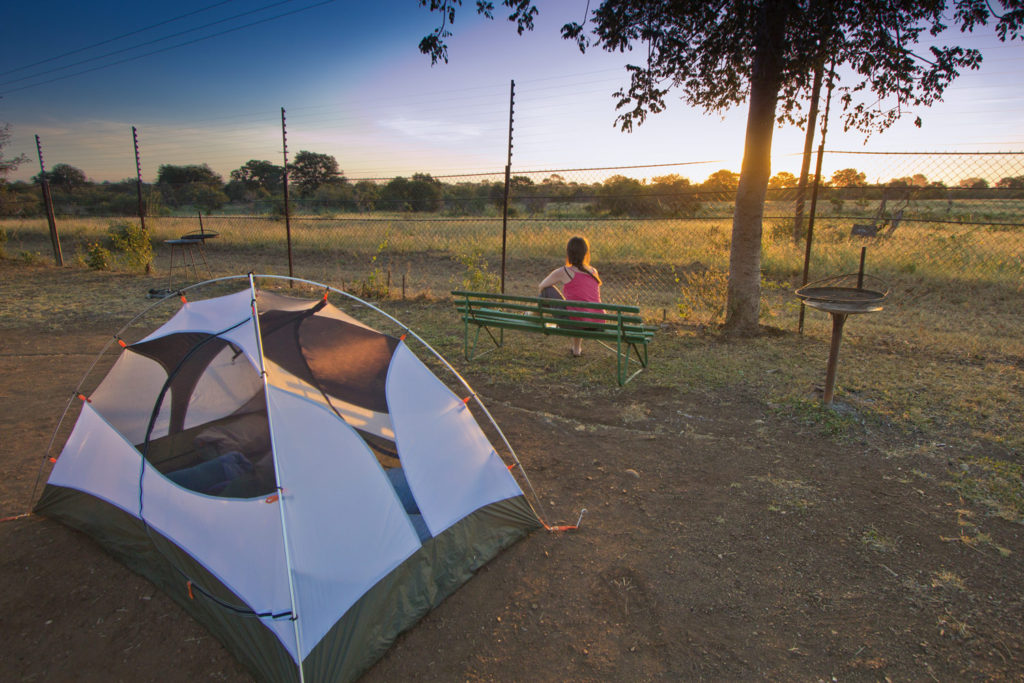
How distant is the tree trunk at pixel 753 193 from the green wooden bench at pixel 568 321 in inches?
62.3

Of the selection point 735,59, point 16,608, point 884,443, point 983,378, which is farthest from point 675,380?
point 16,608

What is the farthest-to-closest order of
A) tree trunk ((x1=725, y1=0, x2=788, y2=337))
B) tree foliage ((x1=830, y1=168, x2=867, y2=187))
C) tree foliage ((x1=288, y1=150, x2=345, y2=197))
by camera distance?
tree foliage ((x1=288, y1=150, x2=345, y2=197))
tree foliage ((x1=830, y1=168, x2=867, y2=187))
tree trunk ((x1=725, y1=0, x2=788, y2=337))

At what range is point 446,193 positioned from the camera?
22125 mm

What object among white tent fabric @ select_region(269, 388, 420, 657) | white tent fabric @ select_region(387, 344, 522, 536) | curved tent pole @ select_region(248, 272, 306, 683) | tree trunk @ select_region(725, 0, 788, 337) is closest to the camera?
curved tent pole @ select_region(248, 272, 306, 683)

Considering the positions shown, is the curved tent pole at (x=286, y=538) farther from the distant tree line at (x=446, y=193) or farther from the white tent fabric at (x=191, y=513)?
the distant tree line at (x=446, y=193)

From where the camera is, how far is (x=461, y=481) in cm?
316

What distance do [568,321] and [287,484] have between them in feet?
12.6

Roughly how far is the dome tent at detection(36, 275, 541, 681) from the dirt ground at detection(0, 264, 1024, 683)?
159 millimetres

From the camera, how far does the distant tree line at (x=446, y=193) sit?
799 cm

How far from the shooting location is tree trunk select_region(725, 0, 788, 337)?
6.48m

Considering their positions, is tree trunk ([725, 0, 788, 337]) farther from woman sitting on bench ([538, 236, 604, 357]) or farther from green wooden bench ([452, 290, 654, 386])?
woman sitting on bench ([538, 236, 604, 357])

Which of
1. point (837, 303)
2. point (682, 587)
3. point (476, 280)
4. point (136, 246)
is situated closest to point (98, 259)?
point (136, 246)

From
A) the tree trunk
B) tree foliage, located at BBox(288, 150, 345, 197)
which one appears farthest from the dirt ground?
tree foliage, located at BBox(288, 150, 345, 197)

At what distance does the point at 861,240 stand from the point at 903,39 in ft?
23.6
